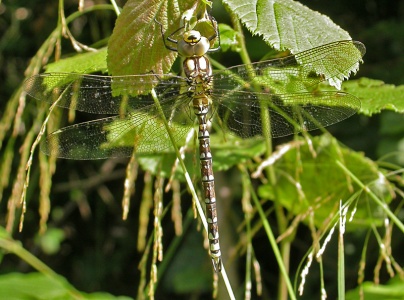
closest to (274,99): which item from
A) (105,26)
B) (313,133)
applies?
(313,133)

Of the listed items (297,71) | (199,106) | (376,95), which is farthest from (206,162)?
(376,95)

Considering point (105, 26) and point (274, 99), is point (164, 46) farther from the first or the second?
point (105, 26)

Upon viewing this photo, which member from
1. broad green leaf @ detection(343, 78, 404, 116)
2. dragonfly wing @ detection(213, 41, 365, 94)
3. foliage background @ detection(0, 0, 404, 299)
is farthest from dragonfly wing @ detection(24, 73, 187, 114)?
foliage background @ detection(0, 0, 404, 299)

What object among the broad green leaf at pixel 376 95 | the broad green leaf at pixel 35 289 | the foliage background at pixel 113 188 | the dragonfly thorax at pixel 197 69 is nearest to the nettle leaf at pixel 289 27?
the dragonfly thorax at pixel 197 69

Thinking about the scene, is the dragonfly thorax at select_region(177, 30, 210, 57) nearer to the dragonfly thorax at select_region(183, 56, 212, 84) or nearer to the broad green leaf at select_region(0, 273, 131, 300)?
the dragonfly thorax at select_region(183, 56, 212, 84)

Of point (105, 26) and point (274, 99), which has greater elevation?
point (105, 26)

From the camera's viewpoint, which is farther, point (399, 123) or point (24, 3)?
point (24, 3)

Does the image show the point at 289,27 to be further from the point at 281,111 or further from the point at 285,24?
the point at 281,111

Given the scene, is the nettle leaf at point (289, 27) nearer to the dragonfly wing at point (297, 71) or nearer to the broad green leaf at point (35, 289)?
the dragonfly wing at point (297, 71)
